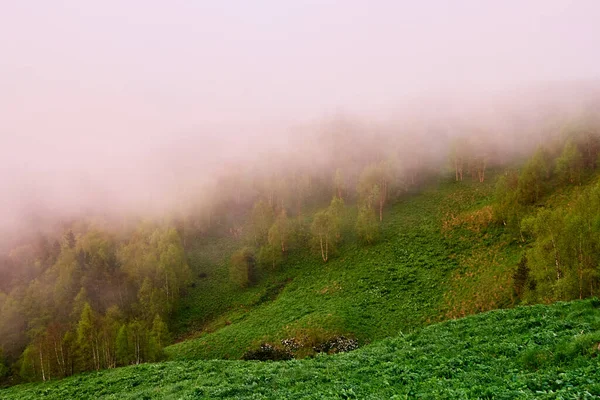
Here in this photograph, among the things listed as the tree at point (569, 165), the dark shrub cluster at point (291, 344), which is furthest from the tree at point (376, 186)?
the dark shrub cluster at point (291, 344)

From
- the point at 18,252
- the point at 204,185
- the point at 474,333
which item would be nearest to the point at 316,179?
the point at 204,185

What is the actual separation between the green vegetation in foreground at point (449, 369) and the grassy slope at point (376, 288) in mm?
23087

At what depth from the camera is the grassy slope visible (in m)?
48.8

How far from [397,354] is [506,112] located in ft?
536

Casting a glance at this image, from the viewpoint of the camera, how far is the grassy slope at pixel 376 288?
160 ft

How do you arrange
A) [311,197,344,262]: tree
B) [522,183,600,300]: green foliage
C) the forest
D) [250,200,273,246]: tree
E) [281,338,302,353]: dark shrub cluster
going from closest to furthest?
[522,183,600,300]: green foliage
the forest
[281,338,302,353]: dark shrub cluster
[311,197,344,262]: tree
[250,200,273,246]: tree

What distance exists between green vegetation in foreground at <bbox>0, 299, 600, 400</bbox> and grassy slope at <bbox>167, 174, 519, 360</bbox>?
75.7ft

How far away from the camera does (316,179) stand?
5472 inches

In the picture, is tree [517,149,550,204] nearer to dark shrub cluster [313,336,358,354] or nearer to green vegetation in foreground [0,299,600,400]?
dark shrub cluster [313,336,358,354]

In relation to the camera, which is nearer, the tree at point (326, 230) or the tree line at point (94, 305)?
the tree line at point (94, 305)

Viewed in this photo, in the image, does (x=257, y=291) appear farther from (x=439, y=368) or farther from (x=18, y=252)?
(x=18, y=252)

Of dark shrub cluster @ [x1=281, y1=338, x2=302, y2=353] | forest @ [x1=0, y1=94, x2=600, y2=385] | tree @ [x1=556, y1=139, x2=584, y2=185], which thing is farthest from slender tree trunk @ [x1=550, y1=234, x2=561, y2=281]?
tree @ [x1=556, y1=139, x2=584, y2=185]

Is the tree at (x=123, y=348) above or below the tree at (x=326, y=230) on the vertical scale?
below

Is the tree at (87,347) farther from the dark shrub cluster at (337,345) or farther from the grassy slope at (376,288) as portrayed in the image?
the dark shrub cluster at (337,345)
